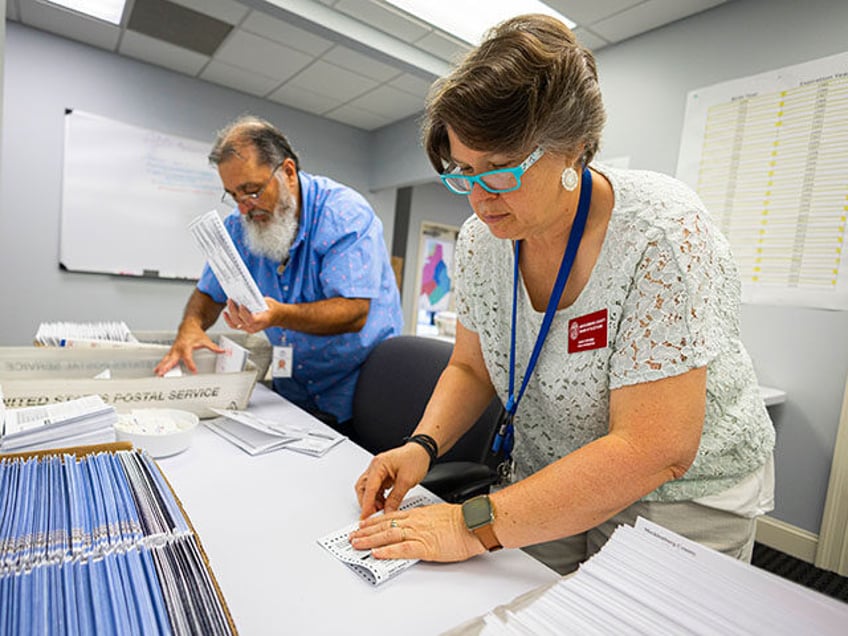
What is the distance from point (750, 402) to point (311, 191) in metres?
1.35

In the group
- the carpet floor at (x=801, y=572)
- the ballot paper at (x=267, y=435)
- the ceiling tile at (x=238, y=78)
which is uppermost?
the ceiling tile at (x=238, y=78)

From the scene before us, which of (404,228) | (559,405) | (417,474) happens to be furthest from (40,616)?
(404,228)

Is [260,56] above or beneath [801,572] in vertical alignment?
above

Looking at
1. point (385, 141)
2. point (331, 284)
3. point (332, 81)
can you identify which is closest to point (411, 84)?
point (332, 81)

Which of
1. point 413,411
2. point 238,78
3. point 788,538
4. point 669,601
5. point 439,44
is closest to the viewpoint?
point 669,601

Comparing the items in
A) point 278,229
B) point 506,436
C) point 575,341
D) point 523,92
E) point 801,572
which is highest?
point 523,92

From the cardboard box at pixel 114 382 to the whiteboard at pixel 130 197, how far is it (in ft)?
9.58

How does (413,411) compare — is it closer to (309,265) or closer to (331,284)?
(331,284)

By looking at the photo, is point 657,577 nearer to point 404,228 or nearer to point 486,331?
point 486,331

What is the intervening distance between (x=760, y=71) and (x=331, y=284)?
2.35 m

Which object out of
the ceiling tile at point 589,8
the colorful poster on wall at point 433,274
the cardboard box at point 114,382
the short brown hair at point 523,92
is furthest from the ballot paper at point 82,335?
the colorful poster on wall at point 433,274

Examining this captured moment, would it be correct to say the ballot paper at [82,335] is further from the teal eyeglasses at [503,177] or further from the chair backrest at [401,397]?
the teal eyeglasses at [503,177]

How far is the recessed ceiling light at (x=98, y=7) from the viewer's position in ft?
9.66

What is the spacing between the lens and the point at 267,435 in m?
1.10
